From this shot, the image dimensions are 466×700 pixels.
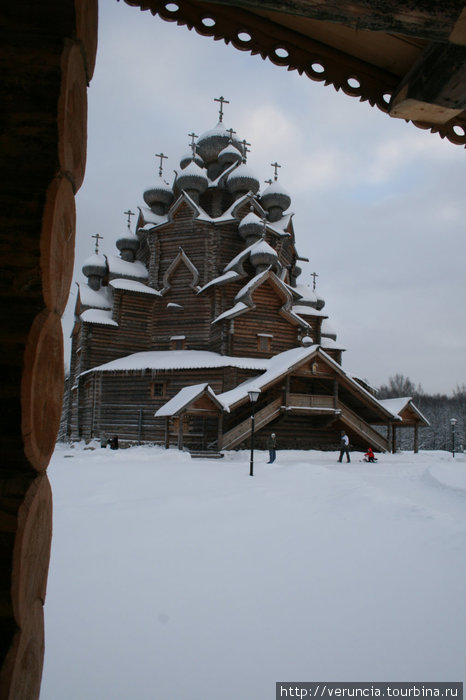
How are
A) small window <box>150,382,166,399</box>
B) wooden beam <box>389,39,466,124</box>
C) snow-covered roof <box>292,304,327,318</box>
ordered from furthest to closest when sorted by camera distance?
snow-covered roof <box>292,304,327,318</box> < small window <box>150,382,166,399</box> < wooden beam <box>389,39,466,124</box>

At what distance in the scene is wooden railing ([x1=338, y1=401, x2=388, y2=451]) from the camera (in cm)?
2117

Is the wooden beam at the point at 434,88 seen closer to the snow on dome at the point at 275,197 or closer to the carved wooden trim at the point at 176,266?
the carved wooden trim at the point at 176,266

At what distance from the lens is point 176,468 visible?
12.5 m

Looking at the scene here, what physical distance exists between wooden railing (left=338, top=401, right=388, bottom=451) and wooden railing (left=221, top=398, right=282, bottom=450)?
347 centimetres

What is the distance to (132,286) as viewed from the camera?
84.1ft

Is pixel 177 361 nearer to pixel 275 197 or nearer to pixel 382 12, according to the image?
pixel 275 197

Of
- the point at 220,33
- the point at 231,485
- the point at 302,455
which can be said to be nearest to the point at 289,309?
the point at 302,455

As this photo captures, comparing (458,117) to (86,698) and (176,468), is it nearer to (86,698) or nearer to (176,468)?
(86,698)

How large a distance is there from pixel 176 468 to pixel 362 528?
7.99 m

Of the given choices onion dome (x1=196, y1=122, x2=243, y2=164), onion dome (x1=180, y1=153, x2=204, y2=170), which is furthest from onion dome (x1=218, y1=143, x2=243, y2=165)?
onion dome (x1=180, y1=153, x2=204, y2=170)

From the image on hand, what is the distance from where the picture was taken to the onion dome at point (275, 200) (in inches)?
1122

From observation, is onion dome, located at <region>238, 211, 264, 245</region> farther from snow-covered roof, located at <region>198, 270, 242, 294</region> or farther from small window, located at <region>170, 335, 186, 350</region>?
small window, located at <region>170, 335, 186, 350</region>

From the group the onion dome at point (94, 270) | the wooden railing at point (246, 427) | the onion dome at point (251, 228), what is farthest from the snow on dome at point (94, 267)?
the wooden railing at point (246, 427)

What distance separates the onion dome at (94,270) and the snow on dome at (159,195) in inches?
Answer: 213
